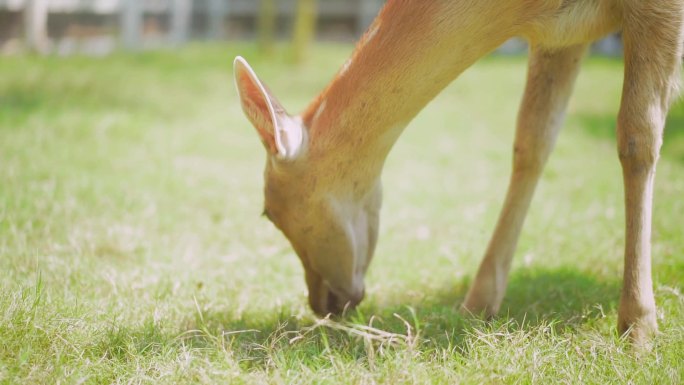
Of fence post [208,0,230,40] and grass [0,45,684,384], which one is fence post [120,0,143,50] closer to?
fence post [208,0,230,40]

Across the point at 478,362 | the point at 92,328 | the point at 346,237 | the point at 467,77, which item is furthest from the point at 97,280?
the point at 467,77

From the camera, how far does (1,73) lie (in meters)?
7.74

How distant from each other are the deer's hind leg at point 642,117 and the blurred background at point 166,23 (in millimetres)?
9225

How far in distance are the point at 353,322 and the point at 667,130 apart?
5675 mm

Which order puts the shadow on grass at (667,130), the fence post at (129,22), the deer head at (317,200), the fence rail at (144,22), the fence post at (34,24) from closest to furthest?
the deer head at (317,200) < the shadow on grass at (667,130) < the fence post at (34,24) < the fence rail at (144,22) < the fence post at (129,22)

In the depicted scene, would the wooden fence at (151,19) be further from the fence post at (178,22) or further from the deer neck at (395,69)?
the deer neck at (395,69)

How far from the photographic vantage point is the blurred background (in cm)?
1190

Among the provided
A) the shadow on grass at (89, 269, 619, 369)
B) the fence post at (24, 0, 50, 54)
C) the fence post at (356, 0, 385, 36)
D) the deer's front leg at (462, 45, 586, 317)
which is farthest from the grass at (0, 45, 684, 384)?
the fence post at (356, 0, 385, 36)

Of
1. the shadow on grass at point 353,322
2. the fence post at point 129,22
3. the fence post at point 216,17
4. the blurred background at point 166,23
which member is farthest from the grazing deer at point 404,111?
the fence post at point 216,17

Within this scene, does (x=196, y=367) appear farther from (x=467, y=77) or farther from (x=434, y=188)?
(x=467, y=77)

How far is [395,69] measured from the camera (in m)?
2.40

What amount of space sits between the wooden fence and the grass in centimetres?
499

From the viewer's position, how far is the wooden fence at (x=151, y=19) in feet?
39.8

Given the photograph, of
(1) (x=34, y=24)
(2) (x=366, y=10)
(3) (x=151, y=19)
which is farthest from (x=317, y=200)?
(2) (x=366, y=10)
